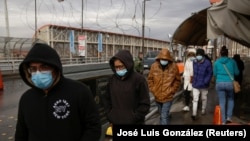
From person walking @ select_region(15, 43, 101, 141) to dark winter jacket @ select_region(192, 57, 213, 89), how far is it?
18.8ft

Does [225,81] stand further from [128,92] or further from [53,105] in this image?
[53,105]

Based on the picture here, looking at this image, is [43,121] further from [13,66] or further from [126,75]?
[13,66]

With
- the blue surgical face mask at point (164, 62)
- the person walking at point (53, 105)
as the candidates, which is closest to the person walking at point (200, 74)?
the blue surgical face mask at point (164, 62)

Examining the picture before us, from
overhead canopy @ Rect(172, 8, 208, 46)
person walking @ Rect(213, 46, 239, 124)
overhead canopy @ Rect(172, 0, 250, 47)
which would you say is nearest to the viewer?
overhead canopy @ Rect(172, 0, 250, 47)

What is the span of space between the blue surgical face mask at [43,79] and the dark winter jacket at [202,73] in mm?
5931

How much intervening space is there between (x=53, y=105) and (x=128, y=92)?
1.85 metres

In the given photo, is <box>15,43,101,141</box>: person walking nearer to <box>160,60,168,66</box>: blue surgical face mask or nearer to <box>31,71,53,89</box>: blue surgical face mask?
<box>31,71,53,89</box>: blue surgical face mask

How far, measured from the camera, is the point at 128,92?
14.1ft

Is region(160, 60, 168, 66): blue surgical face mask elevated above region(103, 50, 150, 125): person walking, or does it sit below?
above

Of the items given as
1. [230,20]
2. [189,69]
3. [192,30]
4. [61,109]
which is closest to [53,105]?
[61,109]

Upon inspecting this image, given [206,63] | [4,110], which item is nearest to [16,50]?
[4,110]

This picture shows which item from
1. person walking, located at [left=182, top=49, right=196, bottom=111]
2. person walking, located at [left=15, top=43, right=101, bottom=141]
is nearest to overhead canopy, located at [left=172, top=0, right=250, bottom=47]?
person walking, located at [left=182, top=49, right=196, bottom=111]

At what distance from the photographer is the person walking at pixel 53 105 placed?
254 cm

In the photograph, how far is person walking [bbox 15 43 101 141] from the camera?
2.54 metres
